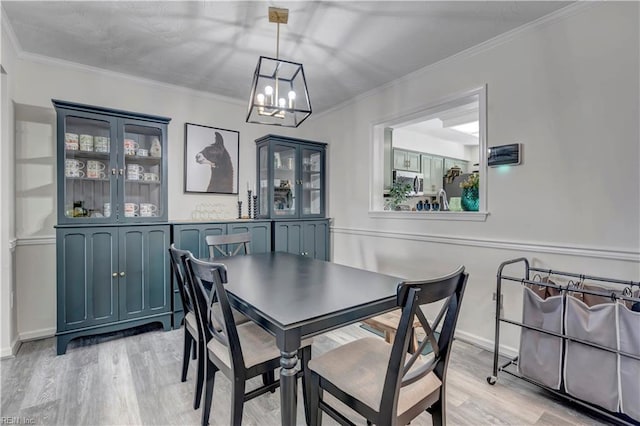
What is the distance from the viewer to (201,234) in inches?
124

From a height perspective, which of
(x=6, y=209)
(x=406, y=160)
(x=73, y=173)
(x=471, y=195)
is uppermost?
(x=406, y=160)

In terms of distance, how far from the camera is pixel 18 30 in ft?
7.79

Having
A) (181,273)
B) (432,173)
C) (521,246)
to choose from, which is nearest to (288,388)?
(181,273)

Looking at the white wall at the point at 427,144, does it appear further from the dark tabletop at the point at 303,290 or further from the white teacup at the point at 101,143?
the white teacup at the point at 101,143

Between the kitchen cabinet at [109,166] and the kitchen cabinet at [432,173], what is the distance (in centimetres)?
455

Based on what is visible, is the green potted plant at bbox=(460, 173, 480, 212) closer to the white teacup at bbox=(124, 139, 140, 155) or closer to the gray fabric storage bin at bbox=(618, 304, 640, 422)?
the gray fabric storage bin at bbox=(618, 304, 640, 422)

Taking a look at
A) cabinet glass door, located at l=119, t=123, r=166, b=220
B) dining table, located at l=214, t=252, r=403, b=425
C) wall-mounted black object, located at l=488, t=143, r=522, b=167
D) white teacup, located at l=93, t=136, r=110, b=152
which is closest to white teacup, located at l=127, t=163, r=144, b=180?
cabinet glass door, located at l=119, t=123, r=166, b=220

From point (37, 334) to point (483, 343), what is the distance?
13.2ft

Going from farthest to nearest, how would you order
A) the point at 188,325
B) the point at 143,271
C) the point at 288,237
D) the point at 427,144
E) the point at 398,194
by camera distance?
the point at 427,144 → the point at 288,237 → the point at 398,194 → the point at 143,271 → the point at 188,325

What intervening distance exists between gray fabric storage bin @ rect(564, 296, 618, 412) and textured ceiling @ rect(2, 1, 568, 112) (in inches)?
80.2

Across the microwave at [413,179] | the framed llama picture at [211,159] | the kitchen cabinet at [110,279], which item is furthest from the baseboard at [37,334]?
the microwave at [413,179]

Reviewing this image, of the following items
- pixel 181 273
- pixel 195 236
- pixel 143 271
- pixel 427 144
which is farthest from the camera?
pixel 427 144

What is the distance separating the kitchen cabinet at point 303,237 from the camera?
12.3ft

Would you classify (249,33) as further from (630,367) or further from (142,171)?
(630,367)
